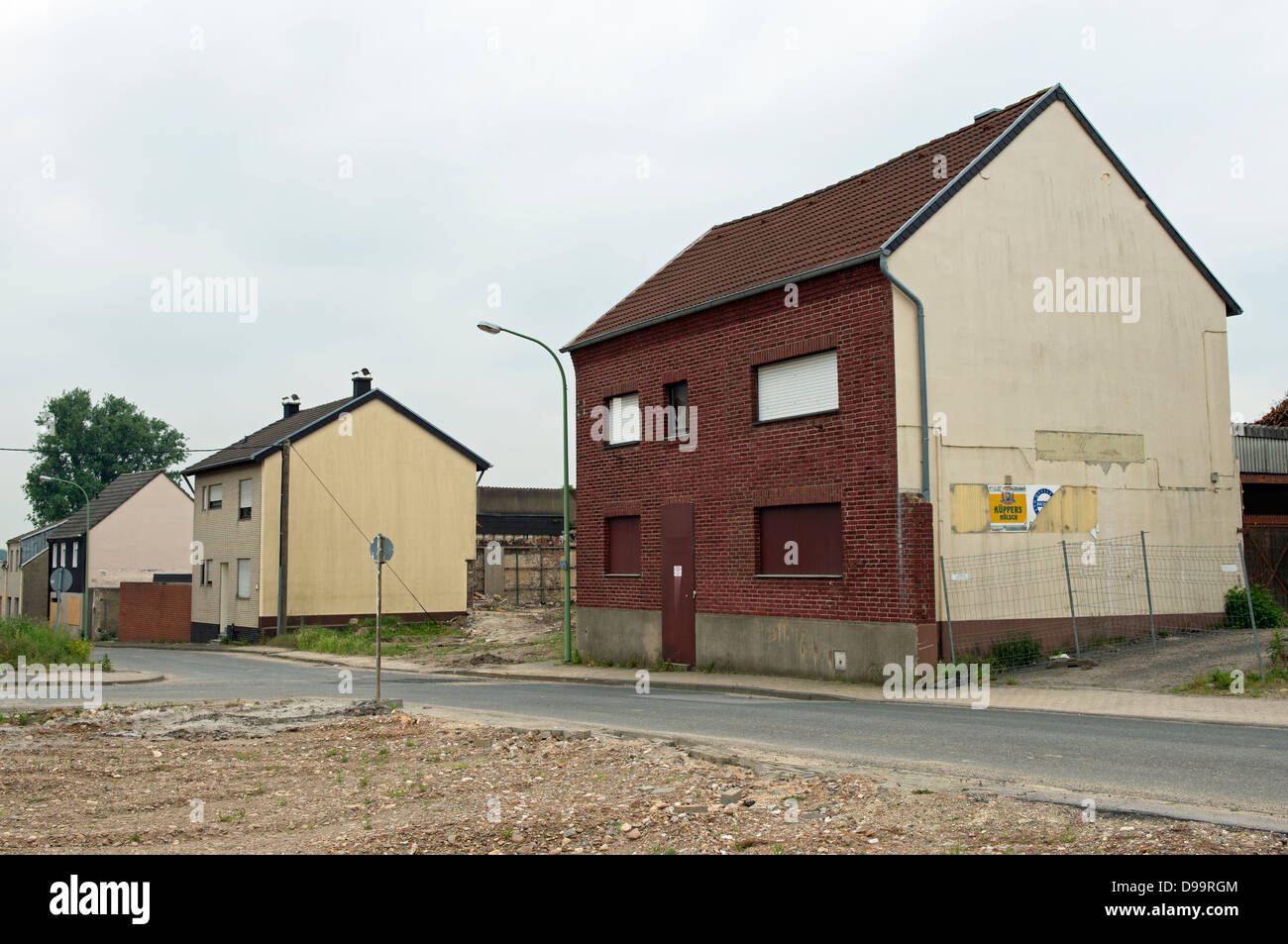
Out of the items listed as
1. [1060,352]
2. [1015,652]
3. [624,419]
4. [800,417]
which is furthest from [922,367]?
[624,419]

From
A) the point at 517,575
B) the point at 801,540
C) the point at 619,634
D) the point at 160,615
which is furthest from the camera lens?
the point at 517,575

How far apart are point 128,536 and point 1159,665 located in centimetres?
5557

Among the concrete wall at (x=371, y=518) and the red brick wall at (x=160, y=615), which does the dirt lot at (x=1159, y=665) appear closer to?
the concrete wall at (x=371, y=518)

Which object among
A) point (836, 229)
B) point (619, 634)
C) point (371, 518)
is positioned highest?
point (836, 229)

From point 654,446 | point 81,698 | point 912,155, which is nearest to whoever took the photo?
point 81,698

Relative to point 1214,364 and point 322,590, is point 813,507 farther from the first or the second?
point 322,590

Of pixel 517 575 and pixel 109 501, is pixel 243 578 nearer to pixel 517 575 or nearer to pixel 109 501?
pixel 517 575

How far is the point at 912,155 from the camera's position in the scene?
21000 millimetres

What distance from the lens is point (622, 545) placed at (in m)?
23.9

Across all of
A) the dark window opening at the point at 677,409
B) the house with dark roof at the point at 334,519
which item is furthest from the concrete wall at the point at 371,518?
the dark window opening at the point at 677,409

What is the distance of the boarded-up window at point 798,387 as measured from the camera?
62.5ft

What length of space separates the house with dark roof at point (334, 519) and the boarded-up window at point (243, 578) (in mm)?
77

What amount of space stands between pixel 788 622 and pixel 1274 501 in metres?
12.3
